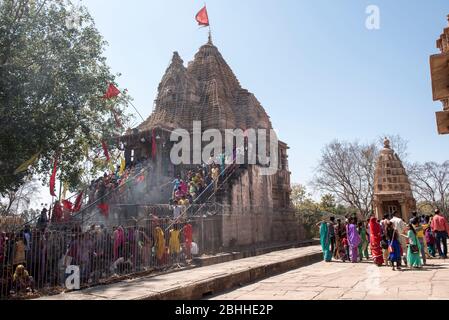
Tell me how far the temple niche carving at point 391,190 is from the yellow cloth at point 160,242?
18.3m

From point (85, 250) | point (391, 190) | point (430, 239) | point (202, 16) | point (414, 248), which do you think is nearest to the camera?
point (85, 250)

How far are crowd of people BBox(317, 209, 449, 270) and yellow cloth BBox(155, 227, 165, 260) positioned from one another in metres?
5.64

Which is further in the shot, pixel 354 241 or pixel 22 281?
pixel 354 241

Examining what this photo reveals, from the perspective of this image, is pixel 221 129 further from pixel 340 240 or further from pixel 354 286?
pixel 354 286

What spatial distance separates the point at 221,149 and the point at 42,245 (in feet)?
51.4

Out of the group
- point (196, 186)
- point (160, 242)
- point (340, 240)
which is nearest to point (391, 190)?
point (340, 240)

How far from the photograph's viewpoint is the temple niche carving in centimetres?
2383

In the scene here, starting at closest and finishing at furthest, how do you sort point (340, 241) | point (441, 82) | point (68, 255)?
point (441, 82) → point (68, 255) → point (340, 241)

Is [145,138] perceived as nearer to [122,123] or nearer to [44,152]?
[122,123]

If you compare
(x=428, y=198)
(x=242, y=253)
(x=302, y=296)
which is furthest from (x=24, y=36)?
(x=428, y=198)

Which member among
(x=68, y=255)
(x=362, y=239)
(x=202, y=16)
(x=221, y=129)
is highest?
(x=202, y=16)

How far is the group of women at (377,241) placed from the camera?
9.34 m

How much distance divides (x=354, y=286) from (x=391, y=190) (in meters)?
19.4

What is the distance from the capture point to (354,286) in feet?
23.1
